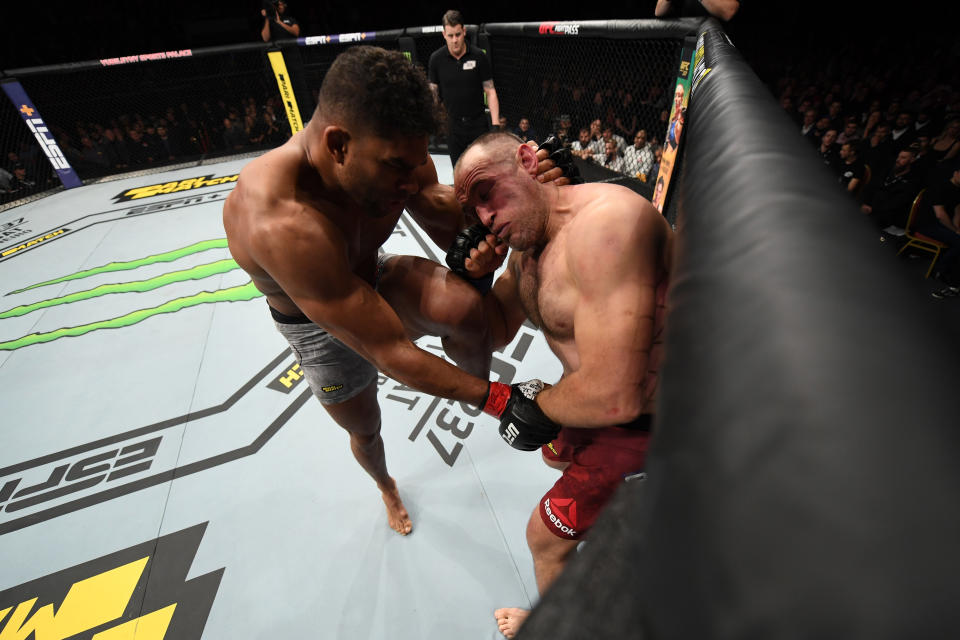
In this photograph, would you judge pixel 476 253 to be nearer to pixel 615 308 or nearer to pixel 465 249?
pixel 465 249

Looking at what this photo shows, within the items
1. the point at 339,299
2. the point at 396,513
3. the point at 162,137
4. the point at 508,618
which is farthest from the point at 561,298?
the point at 162,137

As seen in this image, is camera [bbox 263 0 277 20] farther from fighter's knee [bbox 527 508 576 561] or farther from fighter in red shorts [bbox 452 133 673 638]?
fighter's knee [bbox 527 508 576 561]

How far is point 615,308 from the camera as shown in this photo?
1.06m

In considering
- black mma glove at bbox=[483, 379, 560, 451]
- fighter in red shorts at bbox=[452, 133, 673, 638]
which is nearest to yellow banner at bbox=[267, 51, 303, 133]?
fighter in red shorts at bbox=[452, 133, 673, 638]

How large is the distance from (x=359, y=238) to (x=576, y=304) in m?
0.74

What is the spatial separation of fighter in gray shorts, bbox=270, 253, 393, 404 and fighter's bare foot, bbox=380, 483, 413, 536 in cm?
53

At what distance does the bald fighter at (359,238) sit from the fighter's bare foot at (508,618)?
2.48ft

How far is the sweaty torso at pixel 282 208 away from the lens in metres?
1.25

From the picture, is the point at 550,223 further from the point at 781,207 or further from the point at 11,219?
the point at 11,219

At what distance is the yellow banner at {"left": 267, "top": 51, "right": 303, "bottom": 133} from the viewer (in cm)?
711

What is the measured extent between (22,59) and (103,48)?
5.70 ft

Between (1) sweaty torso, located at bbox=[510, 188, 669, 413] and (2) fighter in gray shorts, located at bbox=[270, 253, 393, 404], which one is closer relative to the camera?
(1) sweaty torso, located at bbox=[510, 188, 669, 413]

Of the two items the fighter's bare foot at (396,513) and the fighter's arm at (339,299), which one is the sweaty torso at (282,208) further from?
the fighter's bare foot at (396,513)

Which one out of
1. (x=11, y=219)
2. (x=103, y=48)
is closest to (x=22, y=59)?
(x=103, y=48)
